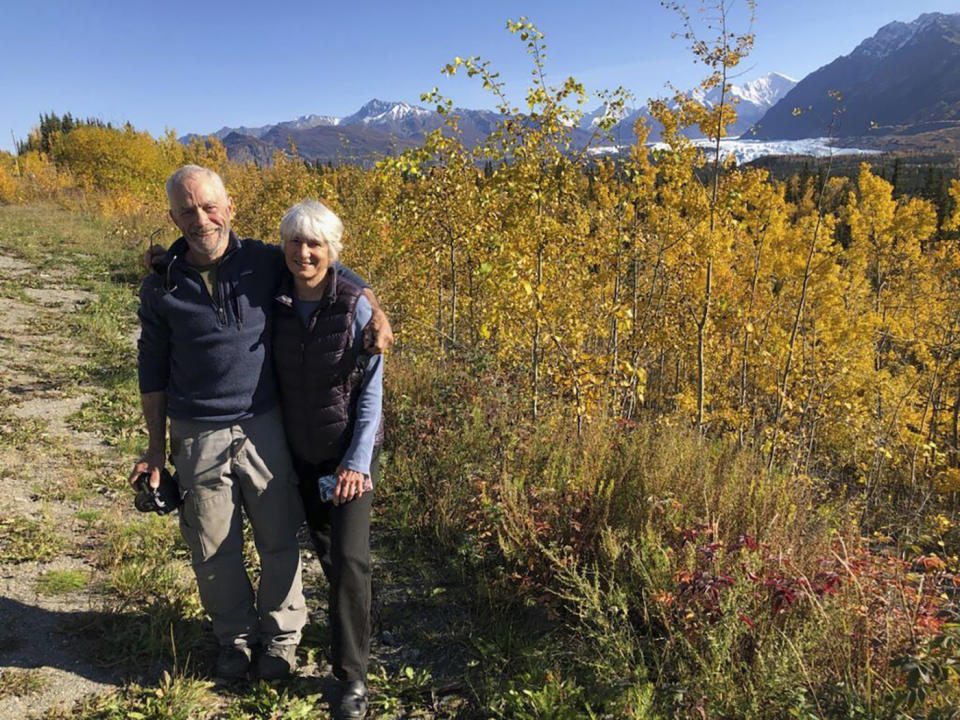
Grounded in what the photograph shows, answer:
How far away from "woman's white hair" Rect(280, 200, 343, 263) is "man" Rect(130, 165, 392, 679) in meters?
0.25

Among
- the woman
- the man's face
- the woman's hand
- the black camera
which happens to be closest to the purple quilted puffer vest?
the woman

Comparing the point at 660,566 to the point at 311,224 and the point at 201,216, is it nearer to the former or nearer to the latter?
the point at 311,224

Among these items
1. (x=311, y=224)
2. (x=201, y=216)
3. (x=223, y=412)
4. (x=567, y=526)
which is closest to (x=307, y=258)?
(x=311, y=224)

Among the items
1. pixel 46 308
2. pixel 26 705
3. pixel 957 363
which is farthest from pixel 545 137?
pixel 957 363

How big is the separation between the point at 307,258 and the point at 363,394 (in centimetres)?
54

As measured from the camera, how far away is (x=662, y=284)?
7945mm

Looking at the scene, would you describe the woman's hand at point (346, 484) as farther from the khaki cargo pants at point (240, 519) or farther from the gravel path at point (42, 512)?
the gravel path at point (42, 512)

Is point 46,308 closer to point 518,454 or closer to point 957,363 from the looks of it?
point 518,454

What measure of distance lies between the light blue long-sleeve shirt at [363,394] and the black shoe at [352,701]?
2.79 ft

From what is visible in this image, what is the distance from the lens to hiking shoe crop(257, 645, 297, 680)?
2.32 meters

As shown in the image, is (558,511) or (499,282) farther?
(499,282)

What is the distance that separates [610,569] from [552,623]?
0.39 m

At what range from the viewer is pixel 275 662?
233cm

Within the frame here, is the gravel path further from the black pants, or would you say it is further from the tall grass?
the tall grass
